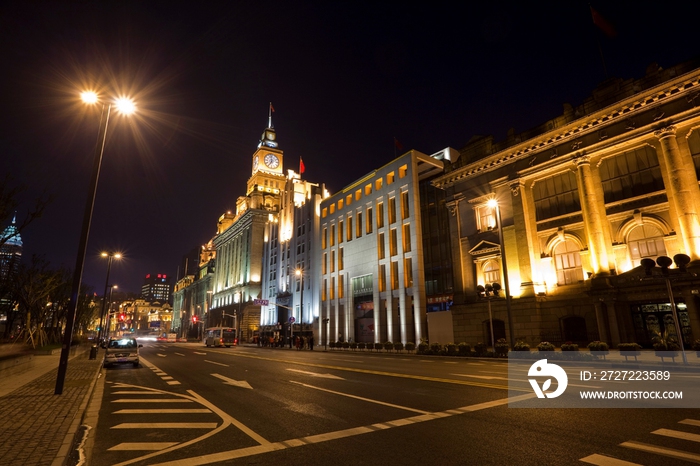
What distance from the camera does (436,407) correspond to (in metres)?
8.68

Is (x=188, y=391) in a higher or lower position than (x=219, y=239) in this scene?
lower

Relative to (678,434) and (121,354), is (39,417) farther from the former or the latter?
(121,354)

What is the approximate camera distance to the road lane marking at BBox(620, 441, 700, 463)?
5063mm

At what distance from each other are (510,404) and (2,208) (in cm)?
2048

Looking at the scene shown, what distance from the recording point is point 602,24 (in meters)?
27.3

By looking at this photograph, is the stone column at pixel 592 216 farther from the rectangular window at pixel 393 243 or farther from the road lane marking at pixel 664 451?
the road lane marking at pixel 664 451

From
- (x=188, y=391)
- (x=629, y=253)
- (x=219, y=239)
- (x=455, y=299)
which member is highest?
(x=219, y=239)

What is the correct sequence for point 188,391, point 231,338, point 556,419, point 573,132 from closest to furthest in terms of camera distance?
point 556,419 → point 188,391 → point 573,132 → point 231,338

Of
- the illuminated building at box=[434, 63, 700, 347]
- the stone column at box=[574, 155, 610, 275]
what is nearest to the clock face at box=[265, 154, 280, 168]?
the illuminated building at box=[434, 63, 700, 347]

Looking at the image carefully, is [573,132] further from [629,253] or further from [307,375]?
[307,375]

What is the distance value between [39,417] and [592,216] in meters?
32.2

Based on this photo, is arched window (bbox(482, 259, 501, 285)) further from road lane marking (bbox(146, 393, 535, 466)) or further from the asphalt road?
road lane marking (bbox(146, 393, 535, 466))

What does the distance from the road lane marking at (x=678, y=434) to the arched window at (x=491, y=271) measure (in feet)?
93.9

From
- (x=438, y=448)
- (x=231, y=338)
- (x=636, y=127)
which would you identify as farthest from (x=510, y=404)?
(x=231, y=338)
